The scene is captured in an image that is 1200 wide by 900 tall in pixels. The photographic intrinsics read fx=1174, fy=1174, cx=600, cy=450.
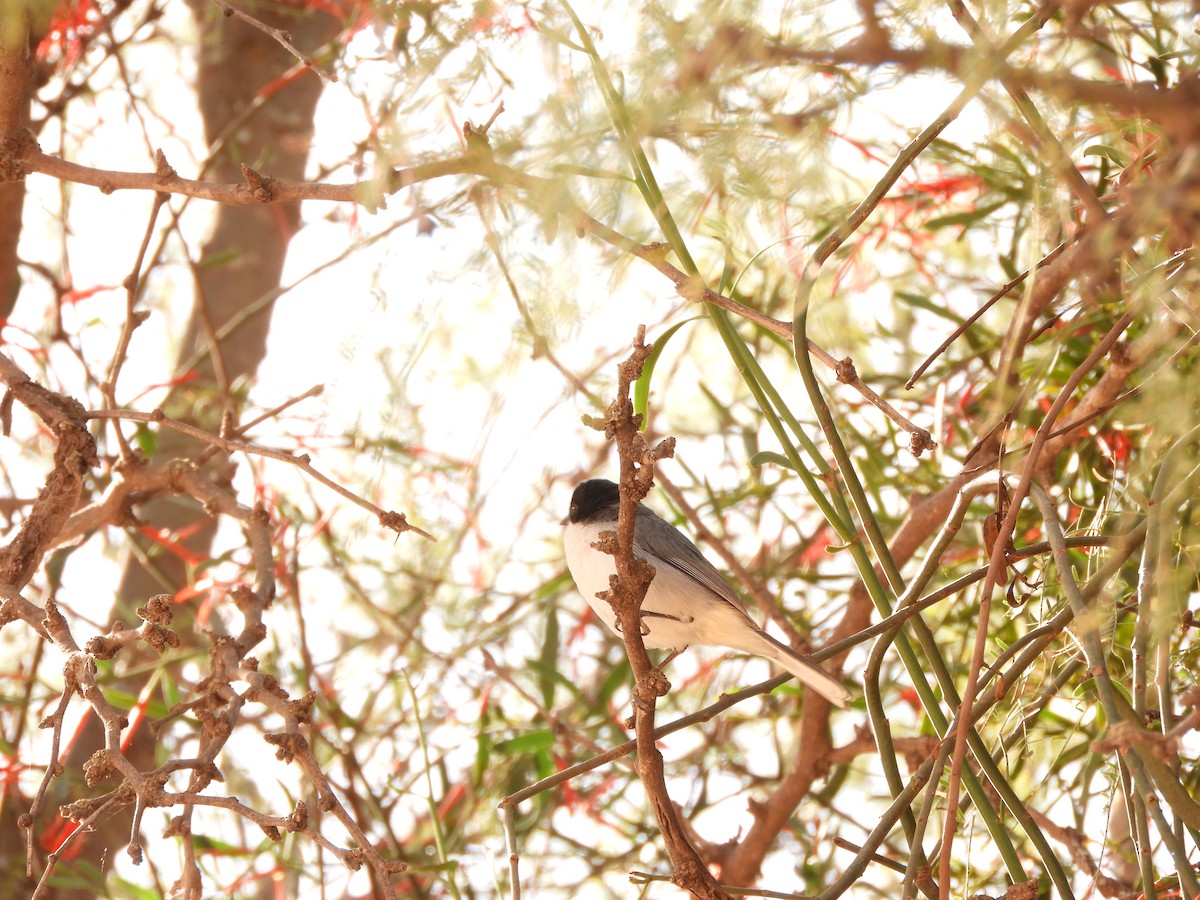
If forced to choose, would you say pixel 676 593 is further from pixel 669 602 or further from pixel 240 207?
pixel 240 207

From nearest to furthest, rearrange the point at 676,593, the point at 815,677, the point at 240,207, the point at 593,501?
the point at 815,677
the point at 676,593
the point at 593,501
the point at 240,207

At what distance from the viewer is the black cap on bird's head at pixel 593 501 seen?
119 inches

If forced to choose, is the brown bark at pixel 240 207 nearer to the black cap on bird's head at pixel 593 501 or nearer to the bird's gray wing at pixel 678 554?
the black cap on bird's head at pixel 593 501

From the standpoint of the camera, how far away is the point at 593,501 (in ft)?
10.1

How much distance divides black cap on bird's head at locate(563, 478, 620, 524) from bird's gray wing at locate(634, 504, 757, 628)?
0.14 metres

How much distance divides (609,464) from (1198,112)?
313cm

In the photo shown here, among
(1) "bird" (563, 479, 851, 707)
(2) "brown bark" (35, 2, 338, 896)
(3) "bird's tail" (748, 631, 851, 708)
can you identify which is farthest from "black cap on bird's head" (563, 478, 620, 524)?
(2) "brown bark" (35, 2, 338, 896)

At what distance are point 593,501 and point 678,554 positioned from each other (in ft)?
1.27

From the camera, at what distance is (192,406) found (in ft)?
10.6

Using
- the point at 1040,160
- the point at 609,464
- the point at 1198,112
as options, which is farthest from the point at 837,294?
the point at 1198,112

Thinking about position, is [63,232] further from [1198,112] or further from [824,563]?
[1198,112]

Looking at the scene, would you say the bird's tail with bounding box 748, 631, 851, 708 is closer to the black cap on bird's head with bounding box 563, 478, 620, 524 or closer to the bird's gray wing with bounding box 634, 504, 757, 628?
the bird's gray wing with bounding box 634, 504, 757, 628

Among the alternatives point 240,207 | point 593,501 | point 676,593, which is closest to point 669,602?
point 676,593

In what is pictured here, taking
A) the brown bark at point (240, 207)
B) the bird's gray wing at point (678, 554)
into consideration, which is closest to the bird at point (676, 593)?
the bird's gray wing at point (678, 554)
